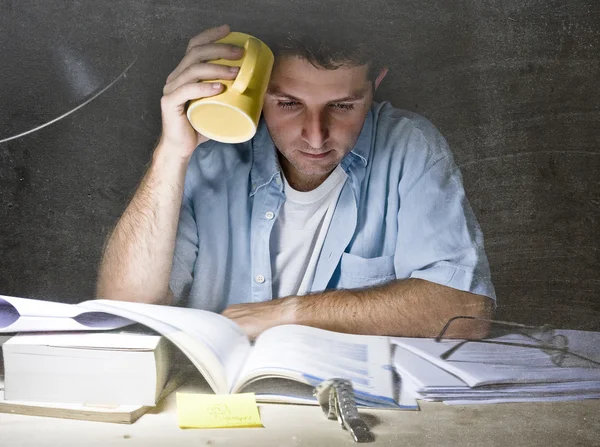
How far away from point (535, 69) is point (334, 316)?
610mm

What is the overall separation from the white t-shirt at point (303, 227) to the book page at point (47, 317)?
1.03 ft

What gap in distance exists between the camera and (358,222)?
57.1 inches

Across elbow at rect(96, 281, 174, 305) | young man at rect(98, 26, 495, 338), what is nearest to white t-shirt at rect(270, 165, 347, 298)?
young man at rect(98, 26, 495, 338)

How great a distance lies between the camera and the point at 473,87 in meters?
1.42

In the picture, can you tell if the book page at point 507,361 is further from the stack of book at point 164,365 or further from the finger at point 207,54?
the finger at point 207,54

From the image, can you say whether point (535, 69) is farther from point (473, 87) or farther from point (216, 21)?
point (216, 21)

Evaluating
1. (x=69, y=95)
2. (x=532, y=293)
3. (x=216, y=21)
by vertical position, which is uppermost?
(x=216, y=21)

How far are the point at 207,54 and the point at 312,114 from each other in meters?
0.22

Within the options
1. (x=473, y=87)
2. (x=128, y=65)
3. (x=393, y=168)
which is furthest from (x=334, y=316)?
(x=128, y=65)

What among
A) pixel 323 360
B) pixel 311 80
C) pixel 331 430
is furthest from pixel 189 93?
pixel 331 430

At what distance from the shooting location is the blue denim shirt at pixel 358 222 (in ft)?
4.72

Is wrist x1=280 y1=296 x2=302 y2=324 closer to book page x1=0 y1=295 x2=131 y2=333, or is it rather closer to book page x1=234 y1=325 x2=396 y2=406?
book page x1=234 y1=325 x2=396 y2=406

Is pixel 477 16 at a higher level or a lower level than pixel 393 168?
higher

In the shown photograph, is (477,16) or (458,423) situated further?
(477,16)
